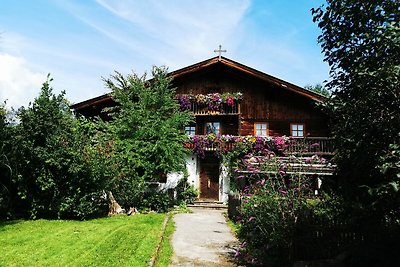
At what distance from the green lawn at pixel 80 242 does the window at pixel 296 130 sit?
11.9 m

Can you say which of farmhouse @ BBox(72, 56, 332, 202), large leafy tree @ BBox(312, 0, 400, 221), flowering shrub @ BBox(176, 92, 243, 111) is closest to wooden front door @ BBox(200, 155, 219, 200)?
farmhouse @ BBox(72, 56, 332, 202)

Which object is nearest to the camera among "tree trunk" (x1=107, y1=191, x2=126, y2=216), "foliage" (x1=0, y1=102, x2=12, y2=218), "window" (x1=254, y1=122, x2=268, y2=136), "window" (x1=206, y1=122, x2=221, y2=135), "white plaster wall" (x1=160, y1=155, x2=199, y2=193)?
"foliage" (x1=0, y1=102, x2=12, y2=218)

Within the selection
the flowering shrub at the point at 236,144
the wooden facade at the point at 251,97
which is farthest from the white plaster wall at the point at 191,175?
the wooden facade at the point at 251,97

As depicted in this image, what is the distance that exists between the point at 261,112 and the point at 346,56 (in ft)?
57.5

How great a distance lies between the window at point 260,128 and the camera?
23.0m

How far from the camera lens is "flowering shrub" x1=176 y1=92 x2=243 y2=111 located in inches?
892

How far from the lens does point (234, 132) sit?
76.7ft

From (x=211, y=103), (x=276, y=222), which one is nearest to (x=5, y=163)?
(x=276, y=222)

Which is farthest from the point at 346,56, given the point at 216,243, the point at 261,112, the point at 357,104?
the point at 261,112

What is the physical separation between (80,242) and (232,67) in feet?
51.4

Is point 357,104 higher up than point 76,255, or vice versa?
point 357,104

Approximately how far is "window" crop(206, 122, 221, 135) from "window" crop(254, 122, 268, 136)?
2.46m

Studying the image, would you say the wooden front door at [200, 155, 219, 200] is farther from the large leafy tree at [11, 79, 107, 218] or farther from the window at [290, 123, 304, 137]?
the large leafy tree at [11, 79, 107, 218]

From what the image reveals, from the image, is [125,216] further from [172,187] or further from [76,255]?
[76,255]
